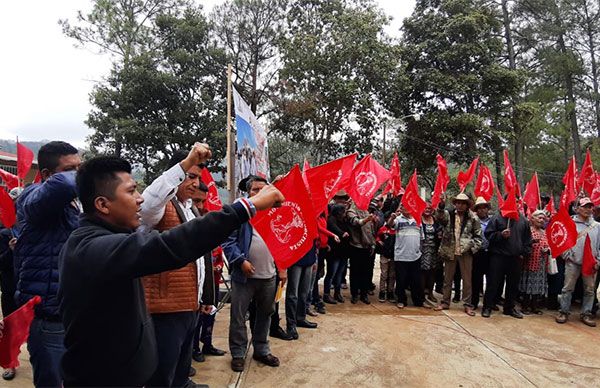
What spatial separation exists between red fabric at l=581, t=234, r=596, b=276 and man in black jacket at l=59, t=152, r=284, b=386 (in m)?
6.15

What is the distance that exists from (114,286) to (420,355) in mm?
3947

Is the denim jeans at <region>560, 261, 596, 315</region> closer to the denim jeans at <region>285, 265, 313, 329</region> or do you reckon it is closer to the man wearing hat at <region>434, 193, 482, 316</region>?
the man wearing hat at <region>434, 193, 482, 316</region>

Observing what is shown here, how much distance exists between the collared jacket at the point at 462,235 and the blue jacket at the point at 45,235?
5633mm

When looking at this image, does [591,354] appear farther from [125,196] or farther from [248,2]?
[248,2]

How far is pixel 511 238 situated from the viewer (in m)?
6.18

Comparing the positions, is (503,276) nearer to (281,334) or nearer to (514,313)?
(514,313)

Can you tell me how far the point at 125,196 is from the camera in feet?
5.17

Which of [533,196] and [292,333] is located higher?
[533,196]

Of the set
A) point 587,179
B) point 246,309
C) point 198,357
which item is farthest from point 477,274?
point 198,357

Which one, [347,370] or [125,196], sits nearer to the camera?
[125,196]

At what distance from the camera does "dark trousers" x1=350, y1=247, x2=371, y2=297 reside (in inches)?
266

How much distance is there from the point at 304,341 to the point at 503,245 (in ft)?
11.3

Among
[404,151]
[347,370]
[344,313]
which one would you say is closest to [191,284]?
[347,370]

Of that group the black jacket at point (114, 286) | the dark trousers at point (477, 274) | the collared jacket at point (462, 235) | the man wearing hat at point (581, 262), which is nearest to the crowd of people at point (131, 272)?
the black jacket at point (114, 286)
